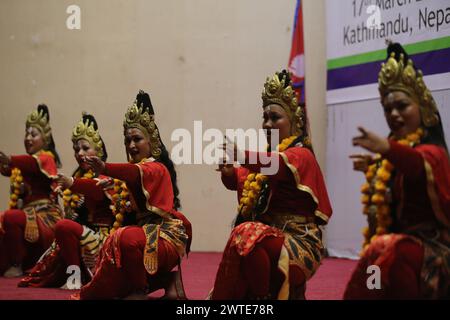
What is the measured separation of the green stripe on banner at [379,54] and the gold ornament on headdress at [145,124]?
9.95 feet

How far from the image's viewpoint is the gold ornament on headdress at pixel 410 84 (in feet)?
11.2

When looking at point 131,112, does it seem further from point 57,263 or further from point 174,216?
point 57,263

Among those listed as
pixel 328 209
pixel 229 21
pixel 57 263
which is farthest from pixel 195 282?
pixel 229 21

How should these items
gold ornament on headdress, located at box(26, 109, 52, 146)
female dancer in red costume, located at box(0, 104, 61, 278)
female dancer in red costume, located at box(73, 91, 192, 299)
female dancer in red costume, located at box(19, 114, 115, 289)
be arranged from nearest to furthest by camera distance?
1. female dancer in red costume, located at box(73, 91, 192, 299)
2. female dancer in red costume, located at box(19, 114, 115, 289)
3. female dancer in red costume, located at box(0, 104, 61, 278)
4. gold ornament on headdress, located at box(26, 109, 52, 146)

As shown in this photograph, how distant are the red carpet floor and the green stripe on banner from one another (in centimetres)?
195

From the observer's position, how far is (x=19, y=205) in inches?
249

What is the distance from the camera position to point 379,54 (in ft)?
24.8

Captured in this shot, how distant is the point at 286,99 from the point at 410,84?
3.05 ft

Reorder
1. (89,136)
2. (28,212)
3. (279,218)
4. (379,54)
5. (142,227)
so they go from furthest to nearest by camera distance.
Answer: (379,54) → (28,212) → (89,136) → (142,227) → (279,218)

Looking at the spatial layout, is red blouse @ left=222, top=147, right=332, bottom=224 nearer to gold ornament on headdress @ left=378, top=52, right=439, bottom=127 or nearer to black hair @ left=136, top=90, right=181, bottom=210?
gold ornament on headdress @ left=378, top=52, right=439, bottom=127

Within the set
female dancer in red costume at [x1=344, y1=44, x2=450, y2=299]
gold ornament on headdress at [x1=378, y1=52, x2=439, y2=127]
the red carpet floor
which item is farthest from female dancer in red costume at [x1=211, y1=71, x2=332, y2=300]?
the red carpet floor

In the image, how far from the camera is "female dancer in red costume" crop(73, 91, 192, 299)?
447 centimetres

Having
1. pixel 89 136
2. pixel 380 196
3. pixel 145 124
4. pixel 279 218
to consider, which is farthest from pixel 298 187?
pixel 89 136

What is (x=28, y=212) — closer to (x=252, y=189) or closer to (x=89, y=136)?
(x=89, y=136)
